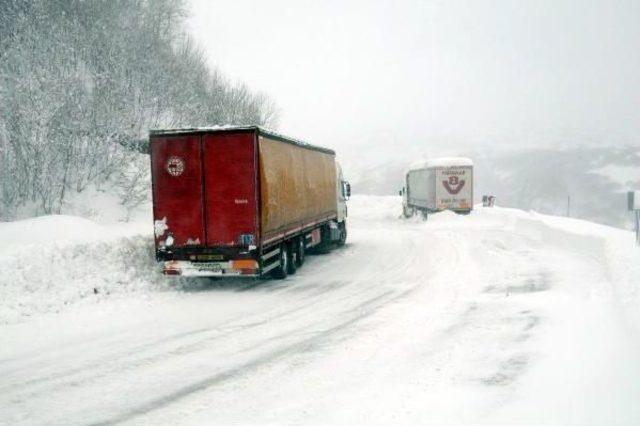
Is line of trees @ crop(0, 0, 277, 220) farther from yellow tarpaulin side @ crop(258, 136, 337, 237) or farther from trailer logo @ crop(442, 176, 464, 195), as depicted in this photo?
trailer logo @ crop(442, 176, 464, 195)

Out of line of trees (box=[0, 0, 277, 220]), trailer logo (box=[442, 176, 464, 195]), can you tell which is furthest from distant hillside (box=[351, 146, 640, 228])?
line of trees (box=[0, 0, 277, 220])

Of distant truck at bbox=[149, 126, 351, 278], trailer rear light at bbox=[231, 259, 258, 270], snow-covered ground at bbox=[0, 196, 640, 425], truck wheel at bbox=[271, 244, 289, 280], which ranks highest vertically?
distant truck at bbox=[149, 126, 351, 278]

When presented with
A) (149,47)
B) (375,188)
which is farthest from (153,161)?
(375,188)

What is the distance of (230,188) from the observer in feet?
39.3

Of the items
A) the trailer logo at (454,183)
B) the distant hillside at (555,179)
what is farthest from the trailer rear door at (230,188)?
the distant hillside at (555,179)

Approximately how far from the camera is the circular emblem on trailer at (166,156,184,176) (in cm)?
1209

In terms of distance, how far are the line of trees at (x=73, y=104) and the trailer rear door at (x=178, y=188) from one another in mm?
6394

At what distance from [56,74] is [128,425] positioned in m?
16.0

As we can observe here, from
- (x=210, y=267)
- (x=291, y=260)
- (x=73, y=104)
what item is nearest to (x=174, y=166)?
(x=210, y=267)

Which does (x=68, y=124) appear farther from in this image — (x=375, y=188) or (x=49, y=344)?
(x=375, y=188)

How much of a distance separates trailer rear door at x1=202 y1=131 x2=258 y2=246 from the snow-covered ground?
1414mm

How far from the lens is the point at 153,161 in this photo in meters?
12.1

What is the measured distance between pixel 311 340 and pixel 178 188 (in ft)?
18.5

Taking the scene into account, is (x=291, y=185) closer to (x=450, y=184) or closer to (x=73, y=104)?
(x=73, y=104)
